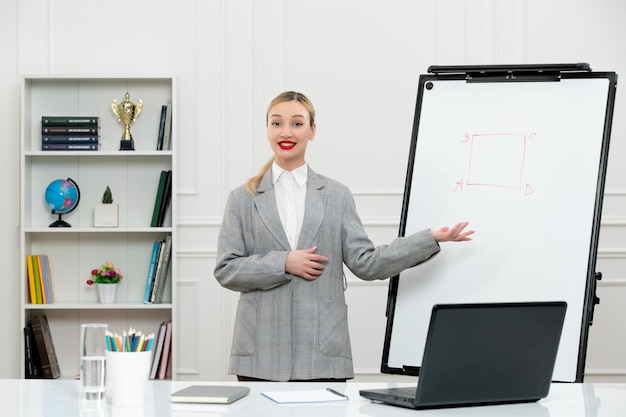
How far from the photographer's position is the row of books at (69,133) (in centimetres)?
406

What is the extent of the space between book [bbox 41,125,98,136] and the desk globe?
9.5 inches

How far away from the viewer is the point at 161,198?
4082mm

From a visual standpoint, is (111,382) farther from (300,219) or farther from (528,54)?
(528,54)

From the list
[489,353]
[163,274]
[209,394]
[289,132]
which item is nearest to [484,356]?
[489,353]

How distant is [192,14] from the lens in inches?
165

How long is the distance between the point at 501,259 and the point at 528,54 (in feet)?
6.27

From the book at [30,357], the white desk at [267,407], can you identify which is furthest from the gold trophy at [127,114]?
the white desk at [267,407]

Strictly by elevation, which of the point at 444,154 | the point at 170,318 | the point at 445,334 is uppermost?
the point at 444,154

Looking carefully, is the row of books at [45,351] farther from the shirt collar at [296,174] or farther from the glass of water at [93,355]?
the glass of water at [93,355]

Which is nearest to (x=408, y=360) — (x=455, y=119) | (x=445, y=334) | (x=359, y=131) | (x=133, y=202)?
(x=455, y=119)

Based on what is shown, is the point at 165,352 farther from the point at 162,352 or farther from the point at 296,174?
the point at 296,174

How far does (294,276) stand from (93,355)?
3.36 ft

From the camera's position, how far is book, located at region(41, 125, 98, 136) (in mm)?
4059

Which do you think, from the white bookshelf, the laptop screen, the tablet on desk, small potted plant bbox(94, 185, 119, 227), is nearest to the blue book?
the white bookshelf
